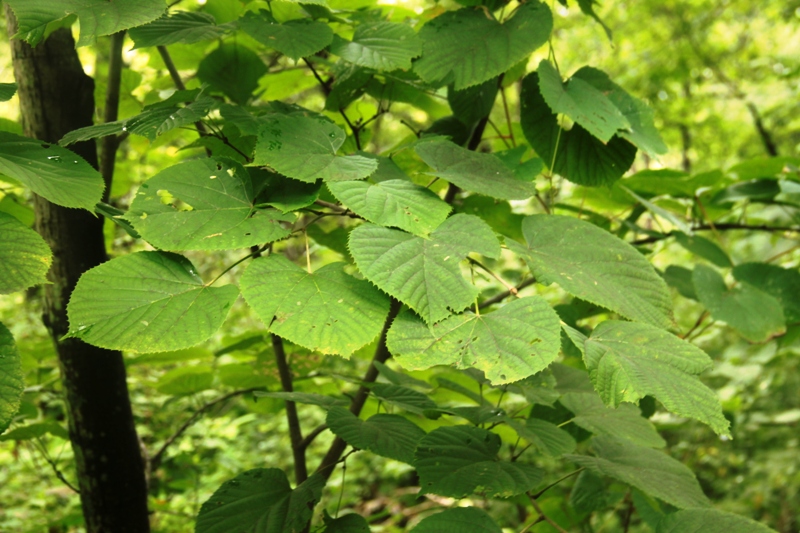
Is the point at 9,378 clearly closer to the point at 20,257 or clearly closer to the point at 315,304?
the point at 20,257

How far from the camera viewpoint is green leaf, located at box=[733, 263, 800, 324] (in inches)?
45.9

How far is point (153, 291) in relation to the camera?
0.55 m

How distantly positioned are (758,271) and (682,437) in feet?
9.27

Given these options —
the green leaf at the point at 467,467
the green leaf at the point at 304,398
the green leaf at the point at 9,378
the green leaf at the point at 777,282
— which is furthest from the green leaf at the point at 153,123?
the green leaf at the point at 777,282

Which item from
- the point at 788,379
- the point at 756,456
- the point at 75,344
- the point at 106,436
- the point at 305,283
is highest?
the point at 305,283

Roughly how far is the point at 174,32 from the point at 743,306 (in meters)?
1.09

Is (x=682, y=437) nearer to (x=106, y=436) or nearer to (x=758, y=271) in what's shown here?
(x=758, y=271)

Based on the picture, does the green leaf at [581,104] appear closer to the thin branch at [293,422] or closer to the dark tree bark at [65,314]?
the thin branch at [293,422]

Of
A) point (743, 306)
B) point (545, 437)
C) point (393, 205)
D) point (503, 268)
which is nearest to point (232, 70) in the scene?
point (393, 205)

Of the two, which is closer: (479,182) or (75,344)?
(479,182)

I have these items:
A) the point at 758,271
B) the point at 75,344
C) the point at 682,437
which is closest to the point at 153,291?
the point at 75,344

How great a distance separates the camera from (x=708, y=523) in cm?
64

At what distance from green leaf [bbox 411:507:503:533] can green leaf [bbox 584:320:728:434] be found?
0.24 metres

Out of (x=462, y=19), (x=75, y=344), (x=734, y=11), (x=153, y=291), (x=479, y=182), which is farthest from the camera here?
(x=734, y=11)
